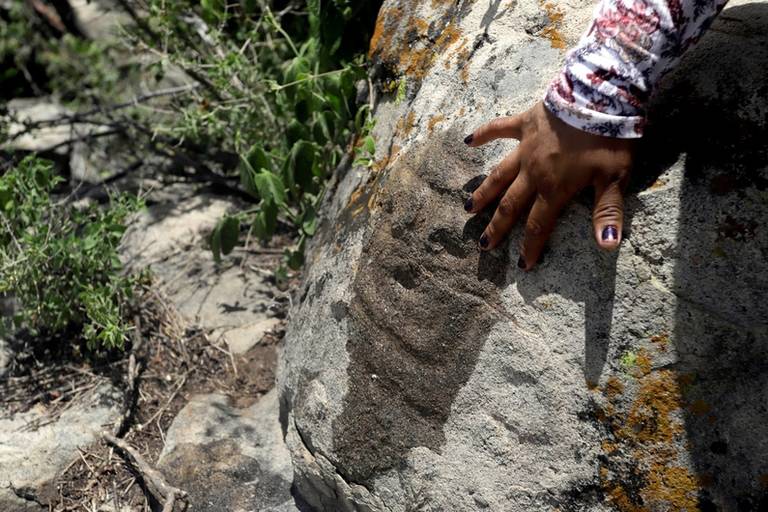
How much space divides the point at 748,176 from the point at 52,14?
5.79m

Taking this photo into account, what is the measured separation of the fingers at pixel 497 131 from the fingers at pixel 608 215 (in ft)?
0.82

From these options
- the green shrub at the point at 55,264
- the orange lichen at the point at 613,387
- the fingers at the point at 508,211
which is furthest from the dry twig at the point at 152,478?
the orange lichen at the point at 613,387

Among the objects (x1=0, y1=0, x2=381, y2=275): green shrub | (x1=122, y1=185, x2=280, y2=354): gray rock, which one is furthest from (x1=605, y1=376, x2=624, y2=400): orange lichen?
(x1=122, y1=185, x2=280, y2=354): gray rock

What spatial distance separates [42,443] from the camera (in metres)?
2.73

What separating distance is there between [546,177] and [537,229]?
129 millimetres

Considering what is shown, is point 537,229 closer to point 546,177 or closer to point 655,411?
point 546,177

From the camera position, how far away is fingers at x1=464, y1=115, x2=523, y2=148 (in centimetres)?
182

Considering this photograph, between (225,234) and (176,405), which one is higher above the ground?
(225,234)

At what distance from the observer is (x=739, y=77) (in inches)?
67.3

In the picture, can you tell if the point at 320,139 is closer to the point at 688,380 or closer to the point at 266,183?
the point at 266,183

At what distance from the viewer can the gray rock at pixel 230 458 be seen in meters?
2.46

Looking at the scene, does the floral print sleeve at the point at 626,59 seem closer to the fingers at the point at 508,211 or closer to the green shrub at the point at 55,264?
the fingers at the point at 508,211

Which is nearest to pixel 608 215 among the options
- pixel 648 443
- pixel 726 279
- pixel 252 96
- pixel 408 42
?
pixel 726 279

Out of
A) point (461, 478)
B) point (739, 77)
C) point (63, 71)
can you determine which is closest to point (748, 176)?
point (739, 77)
